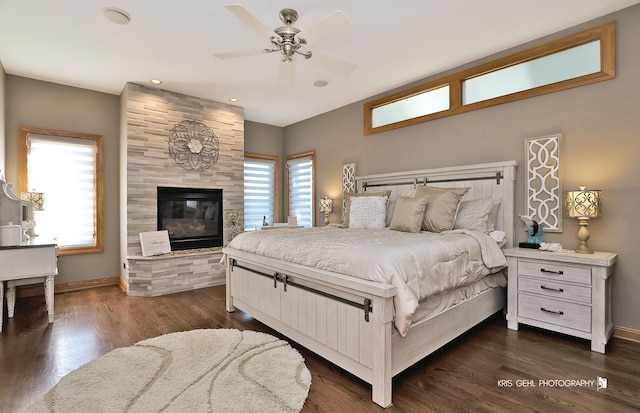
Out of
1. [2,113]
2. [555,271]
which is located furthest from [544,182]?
[2,113]

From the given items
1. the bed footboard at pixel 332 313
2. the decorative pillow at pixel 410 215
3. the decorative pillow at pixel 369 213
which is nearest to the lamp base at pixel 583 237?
the decorative pillow at pixel 410 215

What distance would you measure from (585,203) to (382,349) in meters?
2.24

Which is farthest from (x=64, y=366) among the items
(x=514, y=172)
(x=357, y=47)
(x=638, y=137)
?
(x=638, y=137)

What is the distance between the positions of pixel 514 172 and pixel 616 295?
139 cm

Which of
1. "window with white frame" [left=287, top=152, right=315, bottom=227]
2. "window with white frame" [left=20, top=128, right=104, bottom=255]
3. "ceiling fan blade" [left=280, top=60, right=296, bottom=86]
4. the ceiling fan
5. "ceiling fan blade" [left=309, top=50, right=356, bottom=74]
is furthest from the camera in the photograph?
"window with white frame" [left=287, top=152, right=315, bottom=227]

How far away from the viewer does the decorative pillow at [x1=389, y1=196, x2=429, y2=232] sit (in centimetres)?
325

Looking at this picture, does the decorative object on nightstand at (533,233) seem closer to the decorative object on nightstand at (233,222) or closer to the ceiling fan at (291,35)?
the ceiling fan at (291,35)

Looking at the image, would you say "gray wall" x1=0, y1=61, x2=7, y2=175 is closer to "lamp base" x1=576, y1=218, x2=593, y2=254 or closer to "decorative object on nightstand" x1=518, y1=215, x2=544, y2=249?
"decorative object on nightstand" x1=518, y1=215, x2=544, y2=249

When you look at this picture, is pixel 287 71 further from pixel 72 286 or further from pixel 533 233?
pixel 72 286

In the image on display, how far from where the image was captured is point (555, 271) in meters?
2.68

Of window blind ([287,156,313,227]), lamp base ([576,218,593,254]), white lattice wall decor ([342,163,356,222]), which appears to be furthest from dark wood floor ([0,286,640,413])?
window blind ([287,156,313,227])

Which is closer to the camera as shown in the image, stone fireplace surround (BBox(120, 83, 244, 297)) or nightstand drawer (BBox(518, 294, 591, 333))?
nightstand drawer (BBox(518, 294, 591, 333))

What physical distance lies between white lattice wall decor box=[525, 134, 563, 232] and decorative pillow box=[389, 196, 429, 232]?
105 centimetres

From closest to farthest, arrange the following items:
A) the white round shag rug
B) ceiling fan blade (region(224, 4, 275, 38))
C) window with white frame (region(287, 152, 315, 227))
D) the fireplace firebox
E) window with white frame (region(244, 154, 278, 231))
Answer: the white round shag rug → ceiling fan blade (region(224, 4, 275, 38)) → the fireplace firebox → window with white frame (region(287, 152, 315, 227)) → window with white frame (region(244, 154, 278, 231))
